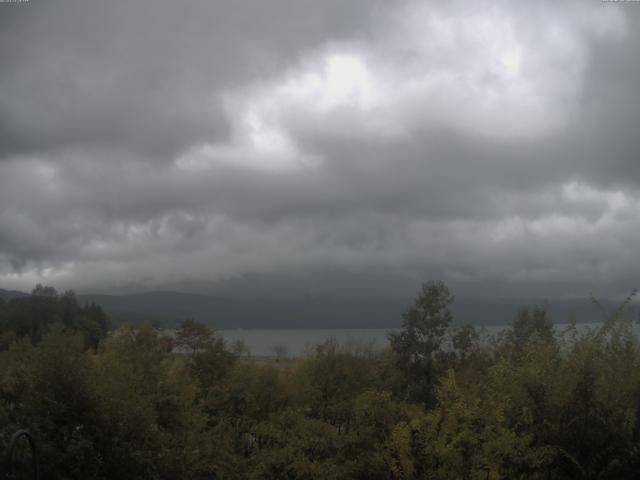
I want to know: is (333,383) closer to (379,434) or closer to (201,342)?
(201,342)

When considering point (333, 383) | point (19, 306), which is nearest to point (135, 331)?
point (333, 383)

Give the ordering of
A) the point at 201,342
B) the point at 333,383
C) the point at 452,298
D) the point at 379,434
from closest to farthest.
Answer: the point at 379,434, the point at 333,383, the point at 201,342, the point at 452,298

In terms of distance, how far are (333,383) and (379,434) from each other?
915 inches

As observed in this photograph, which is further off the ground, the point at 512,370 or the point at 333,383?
the point at 512,370

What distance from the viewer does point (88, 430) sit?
64.2 ft

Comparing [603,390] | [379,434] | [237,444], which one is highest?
[603,390]

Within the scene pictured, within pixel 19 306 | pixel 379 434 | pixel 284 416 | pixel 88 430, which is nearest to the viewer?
pixel 88 430

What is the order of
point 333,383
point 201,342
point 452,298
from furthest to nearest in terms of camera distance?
point 452,298
point 201,342
point 333,383

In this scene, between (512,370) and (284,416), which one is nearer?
(512,370)

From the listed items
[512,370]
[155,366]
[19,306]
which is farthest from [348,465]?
[19,306]

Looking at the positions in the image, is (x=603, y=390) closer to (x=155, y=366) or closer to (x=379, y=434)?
(x=379, y=434)

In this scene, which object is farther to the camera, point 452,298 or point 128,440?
point 452,298

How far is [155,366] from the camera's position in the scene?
32.2 metres

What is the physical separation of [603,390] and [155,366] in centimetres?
2184
